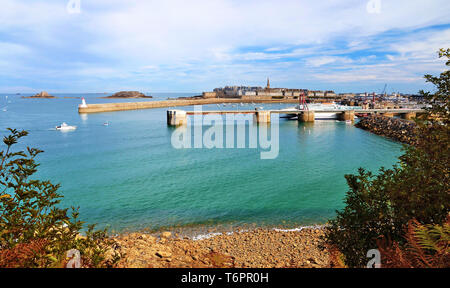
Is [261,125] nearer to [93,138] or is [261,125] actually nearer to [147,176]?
[93,138]

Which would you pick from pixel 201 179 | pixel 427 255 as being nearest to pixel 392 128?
pixel 201 179

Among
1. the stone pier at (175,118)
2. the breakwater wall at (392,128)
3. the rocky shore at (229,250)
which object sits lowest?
the rocky shore at (229,250)

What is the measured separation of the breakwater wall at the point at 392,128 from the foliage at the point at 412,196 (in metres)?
41.4

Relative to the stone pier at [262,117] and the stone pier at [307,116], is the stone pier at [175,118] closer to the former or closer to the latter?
the stone pier at [262,117]

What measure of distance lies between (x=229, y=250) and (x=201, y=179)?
42.6 feet

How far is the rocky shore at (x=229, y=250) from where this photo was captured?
35.3 ft

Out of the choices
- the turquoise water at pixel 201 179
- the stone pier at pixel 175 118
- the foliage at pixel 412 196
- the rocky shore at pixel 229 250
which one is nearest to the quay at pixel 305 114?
the stone pier at pixel 175 118

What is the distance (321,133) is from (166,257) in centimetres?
4955

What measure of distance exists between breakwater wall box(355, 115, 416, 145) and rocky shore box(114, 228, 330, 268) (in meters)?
37.3

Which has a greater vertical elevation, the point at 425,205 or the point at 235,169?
the point at 425,205

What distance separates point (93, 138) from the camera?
47094mm

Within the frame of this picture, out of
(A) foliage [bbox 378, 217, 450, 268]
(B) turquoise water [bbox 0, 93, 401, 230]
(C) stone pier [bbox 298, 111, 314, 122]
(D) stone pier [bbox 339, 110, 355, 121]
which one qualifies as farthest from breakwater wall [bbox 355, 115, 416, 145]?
(A) foliage [bbox 378, 217, 450, 268]

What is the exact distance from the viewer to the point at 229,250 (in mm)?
12398
